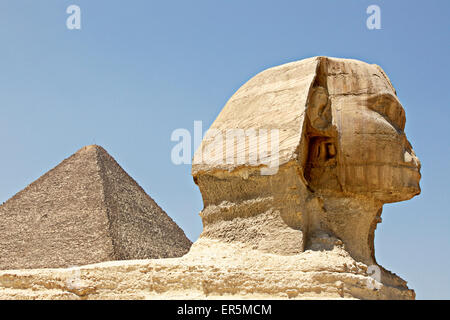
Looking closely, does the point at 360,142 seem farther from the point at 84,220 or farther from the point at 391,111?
the point at 84,220

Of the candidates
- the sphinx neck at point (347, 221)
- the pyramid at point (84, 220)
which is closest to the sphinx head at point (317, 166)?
the sphinx neck at point (347, 221)

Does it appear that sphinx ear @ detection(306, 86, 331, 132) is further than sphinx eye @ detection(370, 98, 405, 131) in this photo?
No

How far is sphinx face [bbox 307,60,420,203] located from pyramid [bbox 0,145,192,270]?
6494 centimetres

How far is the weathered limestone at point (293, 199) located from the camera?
15.1ft

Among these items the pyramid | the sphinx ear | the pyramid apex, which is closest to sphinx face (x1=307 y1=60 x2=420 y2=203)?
the sphinx ear

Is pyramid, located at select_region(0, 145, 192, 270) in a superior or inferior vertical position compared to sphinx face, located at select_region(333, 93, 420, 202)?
superior

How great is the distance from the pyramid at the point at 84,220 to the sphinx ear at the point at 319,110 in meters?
65.0

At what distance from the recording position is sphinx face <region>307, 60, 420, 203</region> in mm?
5055

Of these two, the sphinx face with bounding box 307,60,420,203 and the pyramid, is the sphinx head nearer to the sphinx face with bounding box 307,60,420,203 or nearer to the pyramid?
the sphinx face with bounding box 307,60,420,203

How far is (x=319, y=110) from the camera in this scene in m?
5.11

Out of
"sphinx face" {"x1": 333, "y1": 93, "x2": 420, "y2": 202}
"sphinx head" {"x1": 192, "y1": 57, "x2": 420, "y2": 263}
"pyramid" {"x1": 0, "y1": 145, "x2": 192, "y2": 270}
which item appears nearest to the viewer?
"sphinx head" {"x1": 192, "y1": 57, "x2": 420, "y2": 263}

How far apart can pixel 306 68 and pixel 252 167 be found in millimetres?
804

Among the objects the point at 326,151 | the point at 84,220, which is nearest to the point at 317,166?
the point at 326,151

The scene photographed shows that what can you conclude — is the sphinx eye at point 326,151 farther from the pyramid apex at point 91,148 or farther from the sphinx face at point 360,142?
the pyramid apex at point 91,148
